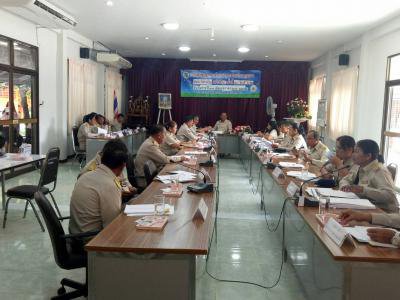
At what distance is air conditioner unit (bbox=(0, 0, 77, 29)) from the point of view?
4.62 meters

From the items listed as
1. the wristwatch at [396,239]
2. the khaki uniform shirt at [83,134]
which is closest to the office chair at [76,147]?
the khaki uniform shirt at [83,134]

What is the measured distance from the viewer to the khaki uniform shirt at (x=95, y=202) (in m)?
2.25

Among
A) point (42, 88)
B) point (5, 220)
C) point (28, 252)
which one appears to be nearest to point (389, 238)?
point (28, 252)

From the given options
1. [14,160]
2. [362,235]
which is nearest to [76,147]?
[14,160]

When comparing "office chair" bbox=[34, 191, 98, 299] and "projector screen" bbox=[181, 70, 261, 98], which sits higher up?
"projector screen" bbox=[181, 70, 261, 98]

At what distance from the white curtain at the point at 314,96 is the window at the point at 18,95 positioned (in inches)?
271

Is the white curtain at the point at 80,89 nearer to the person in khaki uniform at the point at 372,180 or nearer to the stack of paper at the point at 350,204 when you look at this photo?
the person in khaki uniform at the point at 372,180

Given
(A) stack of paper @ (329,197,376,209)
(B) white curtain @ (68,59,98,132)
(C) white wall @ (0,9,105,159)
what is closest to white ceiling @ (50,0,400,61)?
(C) white wall @ (0,9,105,159)

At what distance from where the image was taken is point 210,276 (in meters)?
2.93

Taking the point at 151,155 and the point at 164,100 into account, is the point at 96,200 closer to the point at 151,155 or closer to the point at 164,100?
the point at 151,155

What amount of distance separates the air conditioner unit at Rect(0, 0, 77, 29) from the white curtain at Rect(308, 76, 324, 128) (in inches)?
261

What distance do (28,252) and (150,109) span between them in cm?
897

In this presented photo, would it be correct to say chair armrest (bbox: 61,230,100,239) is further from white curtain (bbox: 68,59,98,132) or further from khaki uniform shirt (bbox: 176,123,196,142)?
white curtain (bbox: 68,59,98,132)

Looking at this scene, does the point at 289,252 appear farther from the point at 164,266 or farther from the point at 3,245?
the point at 3,245
